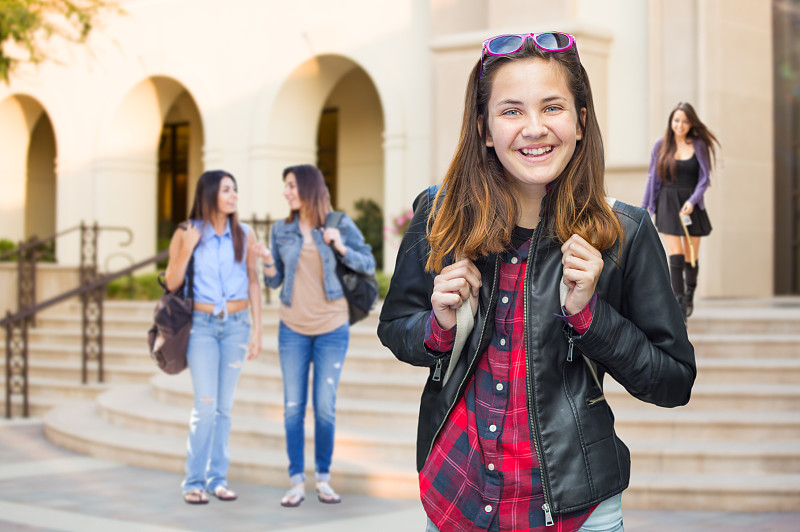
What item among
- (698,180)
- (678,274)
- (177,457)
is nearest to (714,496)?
(678,274)

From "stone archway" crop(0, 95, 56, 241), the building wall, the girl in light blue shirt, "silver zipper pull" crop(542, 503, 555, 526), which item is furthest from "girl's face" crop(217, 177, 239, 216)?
"stone archway" crop(0, 95, 56, 241)

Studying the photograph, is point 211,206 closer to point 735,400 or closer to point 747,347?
point 735,400

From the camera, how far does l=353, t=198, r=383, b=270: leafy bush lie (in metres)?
16.3

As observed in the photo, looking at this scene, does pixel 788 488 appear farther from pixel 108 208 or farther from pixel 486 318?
pixel 108 208

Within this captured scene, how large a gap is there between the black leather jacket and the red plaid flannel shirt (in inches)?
1.0

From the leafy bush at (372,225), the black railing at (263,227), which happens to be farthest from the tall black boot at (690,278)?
the leafy bush at (372,225)

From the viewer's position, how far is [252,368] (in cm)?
926

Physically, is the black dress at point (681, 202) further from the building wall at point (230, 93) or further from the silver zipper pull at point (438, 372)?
the silver zipper pull at point (438, 372)

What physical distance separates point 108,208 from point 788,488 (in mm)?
14052

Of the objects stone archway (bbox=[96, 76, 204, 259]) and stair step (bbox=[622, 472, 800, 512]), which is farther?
stone archway (bbox=[96, 76, 204, 259])

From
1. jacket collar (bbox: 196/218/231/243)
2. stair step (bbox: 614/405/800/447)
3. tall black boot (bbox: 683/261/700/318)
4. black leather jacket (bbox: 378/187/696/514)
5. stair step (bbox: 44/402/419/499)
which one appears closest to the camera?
black leather jacket (bbox: 378/187/696/514)

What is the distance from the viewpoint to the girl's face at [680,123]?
27.0ft

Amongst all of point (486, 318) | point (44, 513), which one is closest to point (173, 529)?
Answer: point (44, 513)

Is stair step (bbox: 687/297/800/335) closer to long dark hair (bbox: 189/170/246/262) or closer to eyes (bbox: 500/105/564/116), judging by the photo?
long dark hair (bbox: 189/170/246/262)
